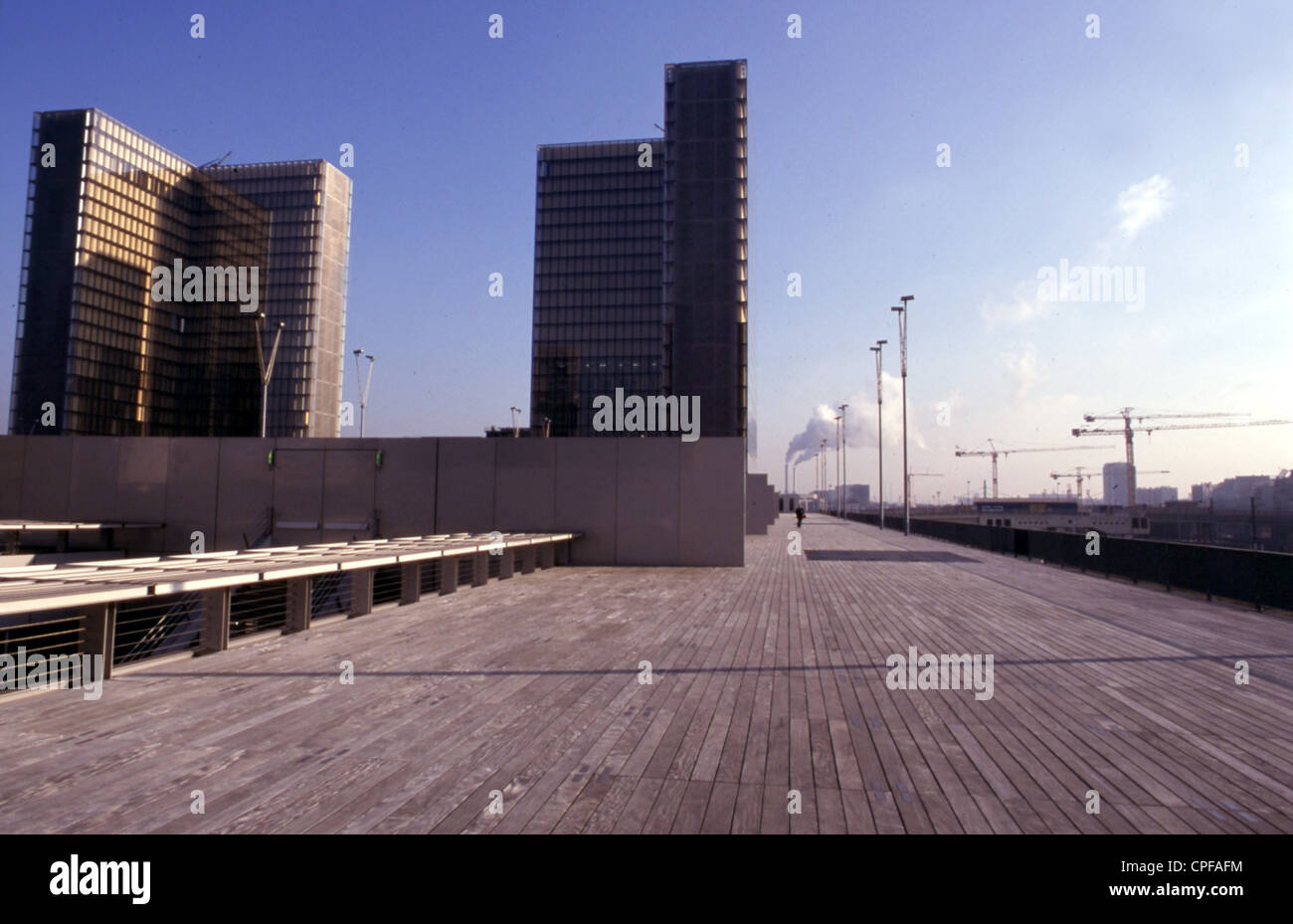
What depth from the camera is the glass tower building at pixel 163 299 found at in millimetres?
95250

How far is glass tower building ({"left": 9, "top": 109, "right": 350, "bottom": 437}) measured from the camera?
95.2 m

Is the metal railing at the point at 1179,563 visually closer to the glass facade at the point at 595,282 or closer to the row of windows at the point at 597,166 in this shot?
the glass facade at the point at 595,282

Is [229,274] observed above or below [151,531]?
above

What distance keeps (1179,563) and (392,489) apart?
18.6m

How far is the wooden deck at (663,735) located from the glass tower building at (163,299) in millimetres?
112547

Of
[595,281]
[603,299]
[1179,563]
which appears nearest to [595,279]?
[595,281]

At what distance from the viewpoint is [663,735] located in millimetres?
5035

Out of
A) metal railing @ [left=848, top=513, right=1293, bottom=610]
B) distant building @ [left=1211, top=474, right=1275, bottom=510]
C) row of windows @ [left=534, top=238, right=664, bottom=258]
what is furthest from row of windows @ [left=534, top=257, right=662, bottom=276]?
distant building @ [left=1211, top=474, right=1275, bottom=510]

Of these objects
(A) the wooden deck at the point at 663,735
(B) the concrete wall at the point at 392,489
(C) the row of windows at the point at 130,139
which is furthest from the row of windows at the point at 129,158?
(A) the wooden deck at the point at 663,735

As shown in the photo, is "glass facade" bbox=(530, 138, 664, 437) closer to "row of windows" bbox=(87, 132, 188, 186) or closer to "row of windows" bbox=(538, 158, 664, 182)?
"row of windows" bbox=(538, 158, 664, 182)
